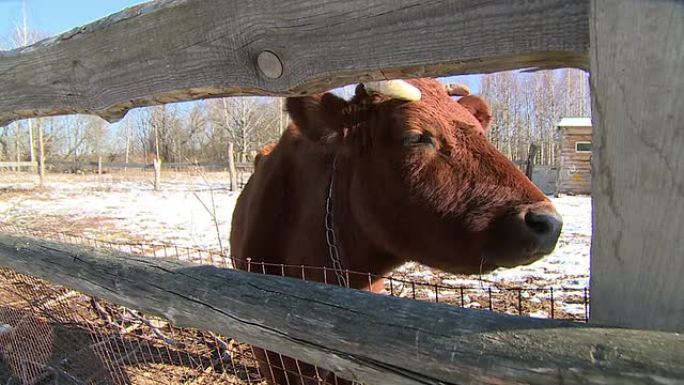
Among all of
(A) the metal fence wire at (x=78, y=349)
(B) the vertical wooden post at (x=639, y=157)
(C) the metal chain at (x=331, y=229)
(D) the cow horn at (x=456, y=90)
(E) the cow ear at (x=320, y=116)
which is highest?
(D) the cow horn at (x=456, y=90)

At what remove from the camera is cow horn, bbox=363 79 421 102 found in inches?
95.0

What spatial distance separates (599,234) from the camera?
873 millimetres

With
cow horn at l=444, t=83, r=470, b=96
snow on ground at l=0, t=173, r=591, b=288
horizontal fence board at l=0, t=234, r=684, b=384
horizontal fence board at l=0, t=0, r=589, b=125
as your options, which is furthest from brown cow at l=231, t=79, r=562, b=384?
snow on ground at l=0, t=173, r=591, b=288

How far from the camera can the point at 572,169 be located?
Result: 1997 cm

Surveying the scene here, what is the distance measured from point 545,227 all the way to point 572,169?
20069mm

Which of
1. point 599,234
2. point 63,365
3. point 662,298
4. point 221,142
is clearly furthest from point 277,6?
point 221,142

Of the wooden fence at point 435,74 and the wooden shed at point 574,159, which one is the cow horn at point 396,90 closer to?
the wooden fence at point 435,74

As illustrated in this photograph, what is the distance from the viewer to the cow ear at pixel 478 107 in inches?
116

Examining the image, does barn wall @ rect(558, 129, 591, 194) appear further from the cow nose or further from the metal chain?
the cow nose

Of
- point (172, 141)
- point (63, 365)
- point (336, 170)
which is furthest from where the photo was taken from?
point (172, 141)

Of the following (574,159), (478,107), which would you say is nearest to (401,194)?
(478,107)

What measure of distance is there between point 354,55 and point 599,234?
651 millimetres

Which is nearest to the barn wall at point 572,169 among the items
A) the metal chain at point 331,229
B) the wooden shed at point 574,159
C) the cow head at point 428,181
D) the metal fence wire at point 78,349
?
the wooden shed at point 574,159

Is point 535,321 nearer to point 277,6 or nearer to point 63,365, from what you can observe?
point 277,6
